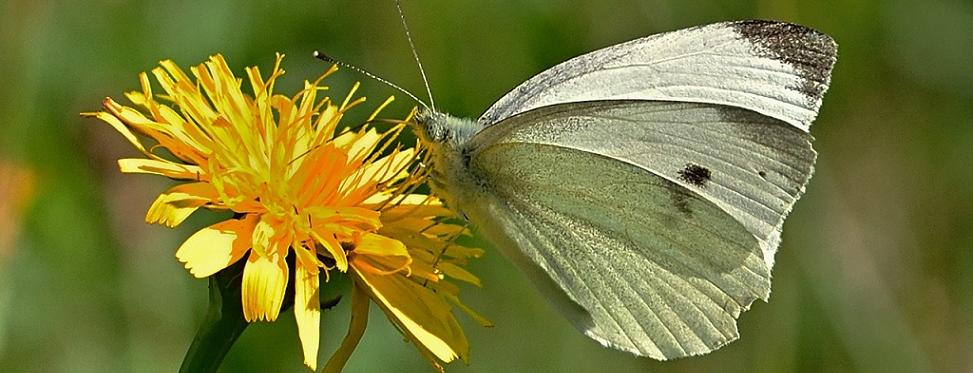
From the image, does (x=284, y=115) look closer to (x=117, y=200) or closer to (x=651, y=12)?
(x=117, y=200)

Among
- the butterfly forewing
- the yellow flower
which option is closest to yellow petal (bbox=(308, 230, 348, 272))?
the yellow flower

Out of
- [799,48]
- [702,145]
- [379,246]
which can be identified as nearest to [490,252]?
[702,145]

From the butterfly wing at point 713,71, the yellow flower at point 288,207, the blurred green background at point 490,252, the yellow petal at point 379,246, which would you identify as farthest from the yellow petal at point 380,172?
the blurred green background at point 490,252

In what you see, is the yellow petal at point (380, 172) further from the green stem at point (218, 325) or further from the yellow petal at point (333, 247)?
the green stem at point (218, 325)

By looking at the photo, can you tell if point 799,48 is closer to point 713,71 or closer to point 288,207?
point 713,71

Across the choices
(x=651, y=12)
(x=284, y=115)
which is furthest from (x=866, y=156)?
(x=284, y=115)

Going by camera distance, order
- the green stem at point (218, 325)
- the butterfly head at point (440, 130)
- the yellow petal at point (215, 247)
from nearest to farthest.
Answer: the yellow petal at point (215, 247)
the green stem at point (218, 325)
the butterfly head at point (440, 130)
